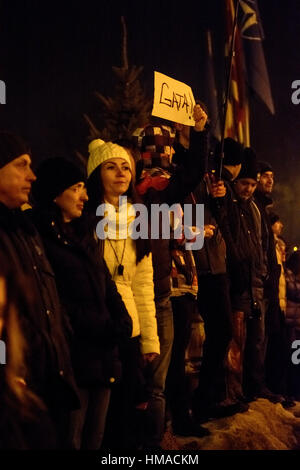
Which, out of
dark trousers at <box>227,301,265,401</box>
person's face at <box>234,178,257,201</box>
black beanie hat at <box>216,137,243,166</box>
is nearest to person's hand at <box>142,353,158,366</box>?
dark trousers at <box>227,301,265,401</box>

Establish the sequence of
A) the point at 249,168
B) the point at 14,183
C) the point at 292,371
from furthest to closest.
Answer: the point at 292,371
the point at 249,168
the point at 14,183

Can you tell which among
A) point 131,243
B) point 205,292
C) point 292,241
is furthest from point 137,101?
point 131,243

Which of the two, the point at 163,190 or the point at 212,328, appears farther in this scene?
the point at 212,328

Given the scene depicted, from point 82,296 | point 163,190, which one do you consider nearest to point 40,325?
point 82,296

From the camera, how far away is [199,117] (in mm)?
5598

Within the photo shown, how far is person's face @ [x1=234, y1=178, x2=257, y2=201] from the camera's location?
687 centimetres

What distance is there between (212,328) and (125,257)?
5.97 ft

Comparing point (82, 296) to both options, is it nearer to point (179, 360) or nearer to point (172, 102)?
point (179, 360)

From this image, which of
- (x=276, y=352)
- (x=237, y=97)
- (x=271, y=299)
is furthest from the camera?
(x=237, y=97)

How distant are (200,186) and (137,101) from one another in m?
5.02

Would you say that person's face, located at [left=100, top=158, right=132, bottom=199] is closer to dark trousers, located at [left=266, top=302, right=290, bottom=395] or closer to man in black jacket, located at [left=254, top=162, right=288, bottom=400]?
man in black jacket, located at [left=254, top=162, right=288, bottom=400]

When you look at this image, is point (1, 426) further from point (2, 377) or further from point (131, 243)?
point (131, 243)

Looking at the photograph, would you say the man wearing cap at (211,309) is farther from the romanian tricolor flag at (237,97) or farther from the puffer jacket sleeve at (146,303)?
the romanian tricolor flag at (237,97)
